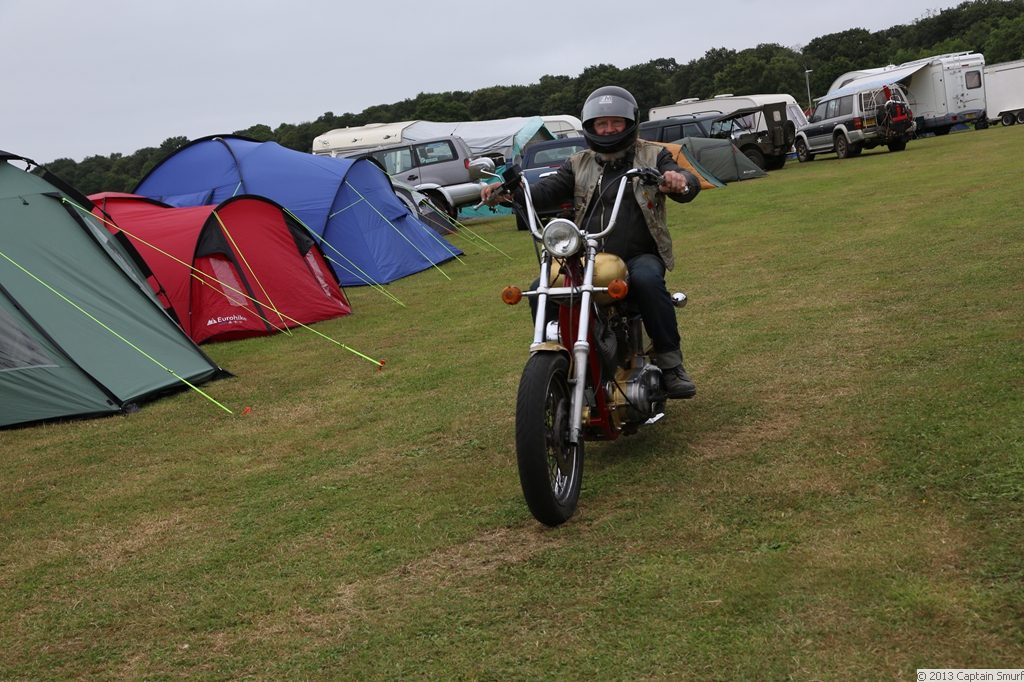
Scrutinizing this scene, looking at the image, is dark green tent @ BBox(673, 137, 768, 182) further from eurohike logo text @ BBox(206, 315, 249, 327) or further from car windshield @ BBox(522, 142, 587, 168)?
eurohike logo text @ BBox(206, 315, 249, 327)

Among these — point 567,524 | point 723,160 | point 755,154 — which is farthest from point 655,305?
point 755,154

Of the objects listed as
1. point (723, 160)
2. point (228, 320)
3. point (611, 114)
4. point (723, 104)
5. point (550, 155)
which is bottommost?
point (228, 320)

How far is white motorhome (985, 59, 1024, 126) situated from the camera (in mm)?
31156

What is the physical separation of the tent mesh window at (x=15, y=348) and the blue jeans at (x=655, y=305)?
411cm

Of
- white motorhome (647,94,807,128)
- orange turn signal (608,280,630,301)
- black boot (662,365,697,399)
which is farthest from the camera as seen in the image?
white motorhome (647,94,807,128)

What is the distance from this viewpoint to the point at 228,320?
1013cm

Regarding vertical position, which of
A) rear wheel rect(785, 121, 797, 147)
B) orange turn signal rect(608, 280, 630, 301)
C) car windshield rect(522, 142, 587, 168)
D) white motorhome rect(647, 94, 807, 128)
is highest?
white motorhome rect(647, 94, 807, 128)

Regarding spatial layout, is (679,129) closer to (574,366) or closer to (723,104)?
(723,104)

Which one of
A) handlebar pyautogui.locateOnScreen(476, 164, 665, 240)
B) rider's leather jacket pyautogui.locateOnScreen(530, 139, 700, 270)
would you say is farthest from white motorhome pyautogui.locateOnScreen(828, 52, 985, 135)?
handlebar pyautogui.locateOnScreen(476, 164, 665, 240)

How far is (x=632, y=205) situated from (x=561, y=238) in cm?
89

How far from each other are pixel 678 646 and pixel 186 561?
2242 millimetres

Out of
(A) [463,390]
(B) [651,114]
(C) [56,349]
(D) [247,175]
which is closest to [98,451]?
(C) [56,349]

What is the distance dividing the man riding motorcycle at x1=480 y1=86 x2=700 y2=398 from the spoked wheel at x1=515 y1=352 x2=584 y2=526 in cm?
80

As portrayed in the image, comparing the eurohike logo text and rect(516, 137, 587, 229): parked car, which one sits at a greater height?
rect(516, 137, 587, 229): parked car
